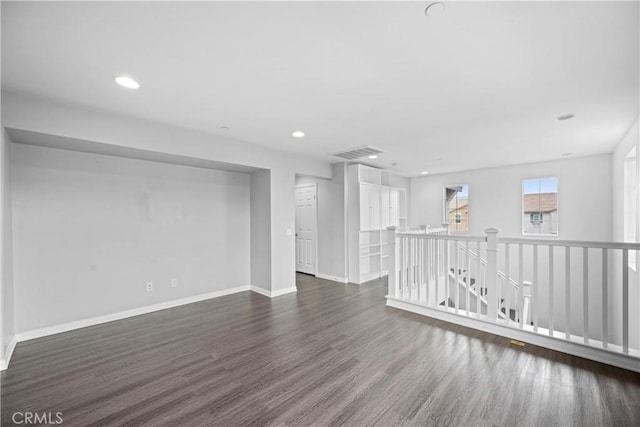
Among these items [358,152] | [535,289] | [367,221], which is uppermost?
[358,152]

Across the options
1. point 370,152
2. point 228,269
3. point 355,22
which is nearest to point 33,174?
point 228,269

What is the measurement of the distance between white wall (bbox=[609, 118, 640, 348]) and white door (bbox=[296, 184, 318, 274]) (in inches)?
200

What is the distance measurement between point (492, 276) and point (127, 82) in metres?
4.25

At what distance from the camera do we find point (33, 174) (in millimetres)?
3117

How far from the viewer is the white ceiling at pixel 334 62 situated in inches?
62.0

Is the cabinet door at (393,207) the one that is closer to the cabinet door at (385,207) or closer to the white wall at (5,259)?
the cabinet door at (385,207)

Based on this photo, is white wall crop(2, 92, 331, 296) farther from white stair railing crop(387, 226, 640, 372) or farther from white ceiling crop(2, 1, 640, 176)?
white stair railing crop(387, 226, 640, 372)

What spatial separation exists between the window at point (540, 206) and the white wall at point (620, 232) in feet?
3.09

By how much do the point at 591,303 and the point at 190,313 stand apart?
7.37 m

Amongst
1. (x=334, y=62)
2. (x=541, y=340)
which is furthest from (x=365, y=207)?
(x=334, y=62)

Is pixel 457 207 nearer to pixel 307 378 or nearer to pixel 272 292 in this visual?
pixel 272 292

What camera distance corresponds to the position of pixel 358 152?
484 centimetres

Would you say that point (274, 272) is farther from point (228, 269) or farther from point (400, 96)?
point (400, 96)

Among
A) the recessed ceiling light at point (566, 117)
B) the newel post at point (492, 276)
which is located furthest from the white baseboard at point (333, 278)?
the recessed ceiling light at point (566, 117)
